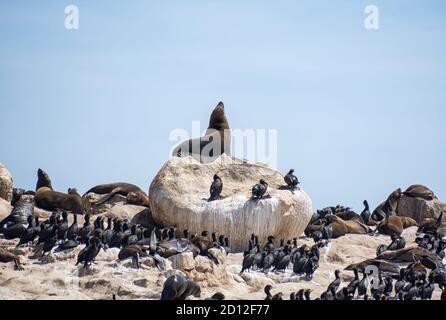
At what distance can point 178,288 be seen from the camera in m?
21.7

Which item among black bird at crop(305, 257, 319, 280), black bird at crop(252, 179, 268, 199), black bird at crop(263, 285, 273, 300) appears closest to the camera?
Result: black bird at crop(263, 285, 273, 300)

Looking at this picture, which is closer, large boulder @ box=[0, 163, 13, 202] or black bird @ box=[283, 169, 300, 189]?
black bird @ box=[283, 169, 300, 189]

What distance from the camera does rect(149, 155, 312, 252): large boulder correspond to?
26828mm

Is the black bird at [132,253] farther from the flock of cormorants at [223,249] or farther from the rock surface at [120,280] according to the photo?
the rock surface at [120,280]

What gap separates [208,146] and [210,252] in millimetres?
5759

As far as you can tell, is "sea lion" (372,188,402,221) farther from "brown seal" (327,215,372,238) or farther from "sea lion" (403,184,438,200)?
"brown seal" (327,215,372,238)

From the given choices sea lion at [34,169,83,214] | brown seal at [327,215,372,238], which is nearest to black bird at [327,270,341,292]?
brown seal at [327,215,372,238]

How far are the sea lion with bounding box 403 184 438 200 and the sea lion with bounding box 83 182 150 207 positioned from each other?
25.5 feet

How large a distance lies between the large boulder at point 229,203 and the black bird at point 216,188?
0.16 metres
